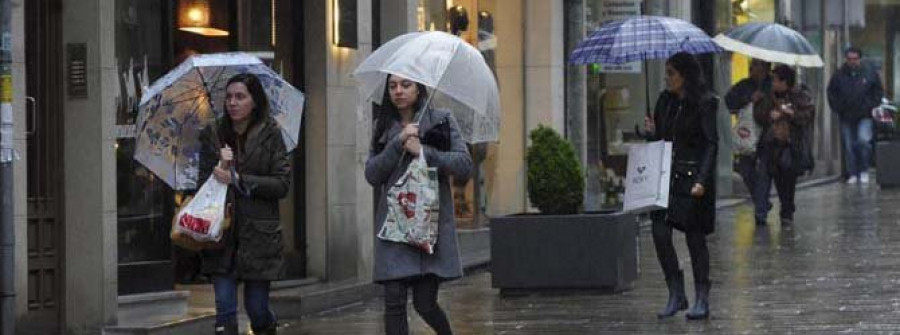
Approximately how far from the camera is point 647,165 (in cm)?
1380

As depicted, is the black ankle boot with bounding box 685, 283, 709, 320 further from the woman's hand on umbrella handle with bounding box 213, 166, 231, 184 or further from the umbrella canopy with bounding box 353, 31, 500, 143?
the woman's hand on umbrella handle with bounding box 213, 166, 231, 184

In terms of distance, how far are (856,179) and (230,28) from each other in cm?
1879

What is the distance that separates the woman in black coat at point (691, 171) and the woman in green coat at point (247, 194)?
3.49 m

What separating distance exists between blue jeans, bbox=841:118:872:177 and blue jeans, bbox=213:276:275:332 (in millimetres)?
21713

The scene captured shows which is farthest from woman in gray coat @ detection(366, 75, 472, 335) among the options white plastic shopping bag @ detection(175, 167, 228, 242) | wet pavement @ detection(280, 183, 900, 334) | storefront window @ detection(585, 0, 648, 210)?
storefront window @ detection(585, 0, 648, 210)

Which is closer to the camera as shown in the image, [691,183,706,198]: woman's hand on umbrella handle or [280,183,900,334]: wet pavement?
[280,183,900,334]: wet pavement

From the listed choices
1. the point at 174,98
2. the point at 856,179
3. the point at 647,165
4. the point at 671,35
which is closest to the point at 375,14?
the point at 671,35

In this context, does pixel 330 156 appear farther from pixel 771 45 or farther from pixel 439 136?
pixel 771 45

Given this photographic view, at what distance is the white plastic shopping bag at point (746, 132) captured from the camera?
22703 mm

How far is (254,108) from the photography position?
1104cm

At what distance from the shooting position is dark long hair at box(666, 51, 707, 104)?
13.6 meters

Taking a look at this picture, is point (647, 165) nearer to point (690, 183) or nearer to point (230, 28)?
point (690, 183)

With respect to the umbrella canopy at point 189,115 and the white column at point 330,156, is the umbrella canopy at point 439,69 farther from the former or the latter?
the white column at point 330,156

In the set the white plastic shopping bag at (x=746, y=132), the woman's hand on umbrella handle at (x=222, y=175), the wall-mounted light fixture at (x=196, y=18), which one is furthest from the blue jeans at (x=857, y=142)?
the woman's hand on umbrella handle at (x=222, y=175)
